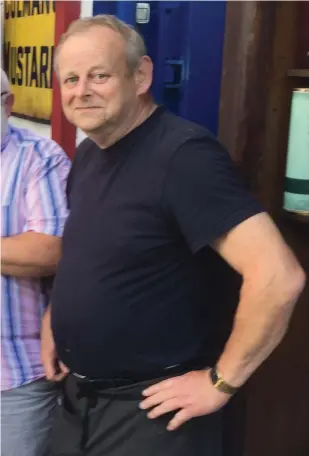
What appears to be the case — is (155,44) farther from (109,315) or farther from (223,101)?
(109,315)

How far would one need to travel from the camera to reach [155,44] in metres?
1.66

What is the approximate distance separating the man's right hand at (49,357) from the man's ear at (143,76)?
542 millimetres

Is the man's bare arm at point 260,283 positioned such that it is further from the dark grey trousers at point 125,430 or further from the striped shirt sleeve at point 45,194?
the striped shirt sleeve at point 45,194

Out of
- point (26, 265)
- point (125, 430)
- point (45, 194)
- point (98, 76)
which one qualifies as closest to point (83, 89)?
point (98, 76)

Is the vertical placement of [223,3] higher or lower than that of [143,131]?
higher

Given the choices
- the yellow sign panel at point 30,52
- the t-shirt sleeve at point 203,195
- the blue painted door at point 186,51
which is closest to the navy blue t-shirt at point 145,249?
the t-shirt sleeve at point 203,195

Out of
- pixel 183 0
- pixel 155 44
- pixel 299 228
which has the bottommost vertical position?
pixel 299 228

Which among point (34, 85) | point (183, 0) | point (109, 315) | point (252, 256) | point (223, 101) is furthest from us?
point (34, 85)

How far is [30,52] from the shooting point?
2.25 m

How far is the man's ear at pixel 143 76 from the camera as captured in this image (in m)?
1.30

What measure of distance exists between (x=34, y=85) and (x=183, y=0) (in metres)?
0.80

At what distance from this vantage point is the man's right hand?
148 cm

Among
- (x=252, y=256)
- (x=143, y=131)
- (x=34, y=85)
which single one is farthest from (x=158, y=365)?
(x=34, y=85)

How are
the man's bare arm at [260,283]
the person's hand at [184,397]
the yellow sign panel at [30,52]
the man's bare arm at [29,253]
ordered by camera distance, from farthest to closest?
1. the yellow sign panel at [30,52]
2. the man's bare arm at [29,253]
3. the person's hand at [184,397]
4. the man's bare arm at [260,283]
